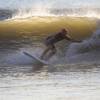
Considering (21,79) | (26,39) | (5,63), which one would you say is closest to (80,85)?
(21,79)

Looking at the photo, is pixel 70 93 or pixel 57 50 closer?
pixel 70 93

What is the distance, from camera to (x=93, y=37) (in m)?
14.9

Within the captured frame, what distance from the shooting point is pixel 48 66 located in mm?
12375

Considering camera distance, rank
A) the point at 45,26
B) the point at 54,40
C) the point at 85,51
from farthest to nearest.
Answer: the point at 45,26 → the point at 85,51 → the point at 54,40

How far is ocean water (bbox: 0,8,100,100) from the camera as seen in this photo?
963 cm

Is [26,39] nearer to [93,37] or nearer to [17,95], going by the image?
[93,37]

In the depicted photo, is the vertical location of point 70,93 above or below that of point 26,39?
below

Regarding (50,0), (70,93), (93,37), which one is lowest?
(70,93)

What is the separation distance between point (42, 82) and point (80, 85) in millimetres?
701

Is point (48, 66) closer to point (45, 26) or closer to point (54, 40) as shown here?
point (54, 40)

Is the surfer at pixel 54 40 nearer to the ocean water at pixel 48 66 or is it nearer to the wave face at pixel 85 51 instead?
the ocean water at pixel 48 66

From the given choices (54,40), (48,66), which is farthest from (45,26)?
(48,66)

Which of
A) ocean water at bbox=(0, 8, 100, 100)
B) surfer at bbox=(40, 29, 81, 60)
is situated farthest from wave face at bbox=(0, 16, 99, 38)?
surfer at bbox=(40, 29, 81, 60)

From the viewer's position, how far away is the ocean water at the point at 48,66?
379 inches
